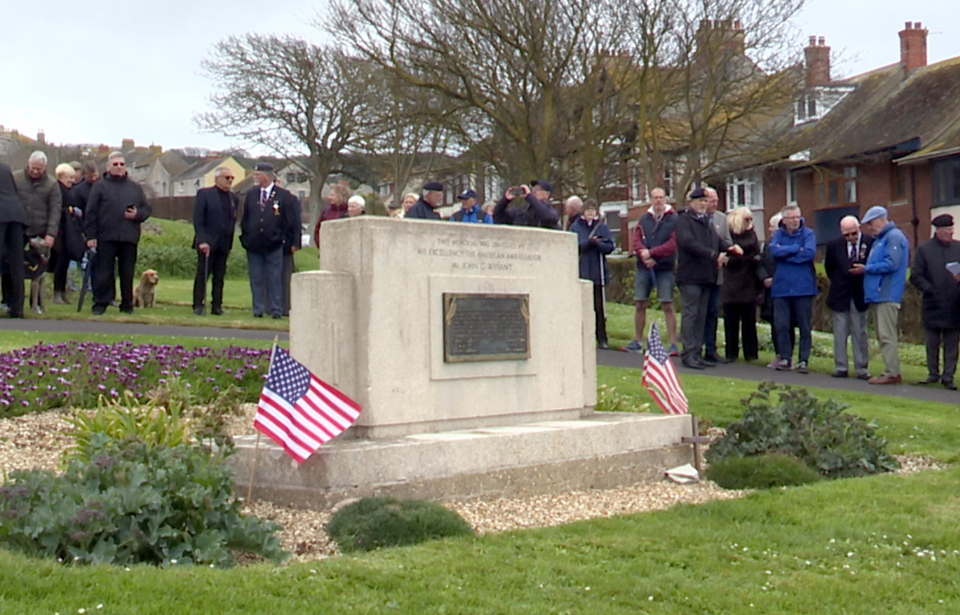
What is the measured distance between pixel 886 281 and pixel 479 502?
8.12 metres

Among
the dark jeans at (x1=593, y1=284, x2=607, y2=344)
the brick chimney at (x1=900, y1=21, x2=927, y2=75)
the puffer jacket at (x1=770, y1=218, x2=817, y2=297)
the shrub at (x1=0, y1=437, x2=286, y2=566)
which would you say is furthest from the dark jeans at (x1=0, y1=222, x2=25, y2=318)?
the brick chimney at (x1=900, y1=21, x2=927, y2=75)

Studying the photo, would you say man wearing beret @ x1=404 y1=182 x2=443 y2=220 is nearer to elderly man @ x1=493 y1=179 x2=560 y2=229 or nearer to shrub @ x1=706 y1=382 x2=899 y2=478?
elderly man @ x1=493 y1=179 x2=560 y2=229

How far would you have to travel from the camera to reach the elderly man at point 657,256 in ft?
51.1

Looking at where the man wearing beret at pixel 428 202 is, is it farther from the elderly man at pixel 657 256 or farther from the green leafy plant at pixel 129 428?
the green leafy plant at pixel 129 428

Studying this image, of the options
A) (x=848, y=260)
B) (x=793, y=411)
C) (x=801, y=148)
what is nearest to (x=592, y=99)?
(x=801, y=148)

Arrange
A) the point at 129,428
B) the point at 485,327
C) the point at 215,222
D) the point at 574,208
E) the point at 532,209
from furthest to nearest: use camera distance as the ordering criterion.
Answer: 1. the point at 215,222
2. the point at 574,208
3. the point at 532,209
4. the point at 485,327
5. the point at 129,428

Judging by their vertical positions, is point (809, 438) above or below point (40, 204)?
below

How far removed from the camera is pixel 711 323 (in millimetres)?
15562

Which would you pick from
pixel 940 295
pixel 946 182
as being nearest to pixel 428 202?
pixel 940 295

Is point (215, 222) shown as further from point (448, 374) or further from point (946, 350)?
point (946, 350)

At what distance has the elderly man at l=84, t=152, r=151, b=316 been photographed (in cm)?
1620

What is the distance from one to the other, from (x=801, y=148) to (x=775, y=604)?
3435cm

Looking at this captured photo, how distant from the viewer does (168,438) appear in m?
8.39

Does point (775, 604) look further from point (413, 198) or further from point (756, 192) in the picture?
point (756, 192)
